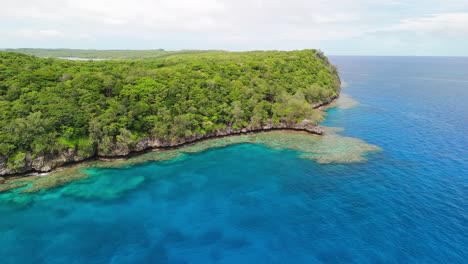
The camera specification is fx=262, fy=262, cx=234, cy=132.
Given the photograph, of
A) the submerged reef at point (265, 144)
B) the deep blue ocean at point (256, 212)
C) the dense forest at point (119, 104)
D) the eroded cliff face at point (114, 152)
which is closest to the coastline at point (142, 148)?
the eroded cliff face at point (114, 152)

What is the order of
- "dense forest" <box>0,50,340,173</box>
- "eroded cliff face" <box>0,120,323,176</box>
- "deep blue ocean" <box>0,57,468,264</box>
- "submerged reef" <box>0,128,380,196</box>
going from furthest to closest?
"dense forest" <box>0,50,340,173</box> → "eroded cliff face" <box>0,120,323,176</box> → "submerged reef" <box>0,128,380,196</box> → "deep blue ocean" <box>0,57,468,264</box>

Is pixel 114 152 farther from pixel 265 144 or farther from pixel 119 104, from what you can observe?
pixel 265 144

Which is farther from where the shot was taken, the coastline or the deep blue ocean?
the coastline

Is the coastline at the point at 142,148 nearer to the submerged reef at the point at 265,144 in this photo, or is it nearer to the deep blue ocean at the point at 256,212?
the submerged reef at the point at 265,144

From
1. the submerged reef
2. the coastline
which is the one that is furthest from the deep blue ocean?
the coastline

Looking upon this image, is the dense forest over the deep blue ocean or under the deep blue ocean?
over

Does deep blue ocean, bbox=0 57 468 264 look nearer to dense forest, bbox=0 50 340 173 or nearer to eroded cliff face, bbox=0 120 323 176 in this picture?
eroded cliff face, bbox=0 120 323 176

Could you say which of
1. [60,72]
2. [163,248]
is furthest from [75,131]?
[163,248]

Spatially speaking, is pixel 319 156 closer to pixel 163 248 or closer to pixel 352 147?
pixel 352 147
